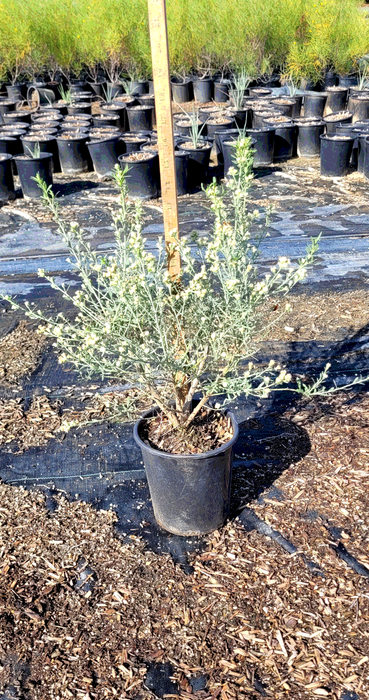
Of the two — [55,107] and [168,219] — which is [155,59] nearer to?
[168,219]

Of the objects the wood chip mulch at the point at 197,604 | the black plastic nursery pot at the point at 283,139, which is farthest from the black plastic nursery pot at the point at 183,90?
the wood chip mulch at the point at 197,604

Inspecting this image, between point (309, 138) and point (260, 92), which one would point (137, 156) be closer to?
point (309, 138)

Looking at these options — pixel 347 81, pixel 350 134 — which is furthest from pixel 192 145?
pixel 347 81

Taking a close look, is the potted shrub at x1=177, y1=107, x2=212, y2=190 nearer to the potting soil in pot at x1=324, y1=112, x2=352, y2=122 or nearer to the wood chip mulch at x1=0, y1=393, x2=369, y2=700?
the potting soil in pot at x1=324, y1=112, x2=352, y2=122

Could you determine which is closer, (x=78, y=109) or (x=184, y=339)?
(x=184, y=339)

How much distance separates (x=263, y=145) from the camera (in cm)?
708

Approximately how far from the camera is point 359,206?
18.6 ft

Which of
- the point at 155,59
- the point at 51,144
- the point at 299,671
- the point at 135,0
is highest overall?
the point at 135,0

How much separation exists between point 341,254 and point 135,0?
367 inches

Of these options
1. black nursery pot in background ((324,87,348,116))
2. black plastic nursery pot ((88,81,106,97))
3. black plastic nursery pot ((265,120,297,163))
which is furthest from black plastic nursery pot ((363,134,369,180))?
black plastic nursery pot ((88,81,106,97))

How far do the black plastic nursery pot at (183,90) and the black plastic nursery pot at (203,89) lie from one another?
0.47 feet

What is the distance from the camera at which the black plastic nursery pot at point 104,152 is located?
6.70 m

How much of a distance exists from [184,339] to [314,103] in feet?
26.1

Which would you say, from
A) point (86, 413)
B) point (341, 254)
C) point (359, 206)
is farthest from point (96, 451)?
point (359, 206)
